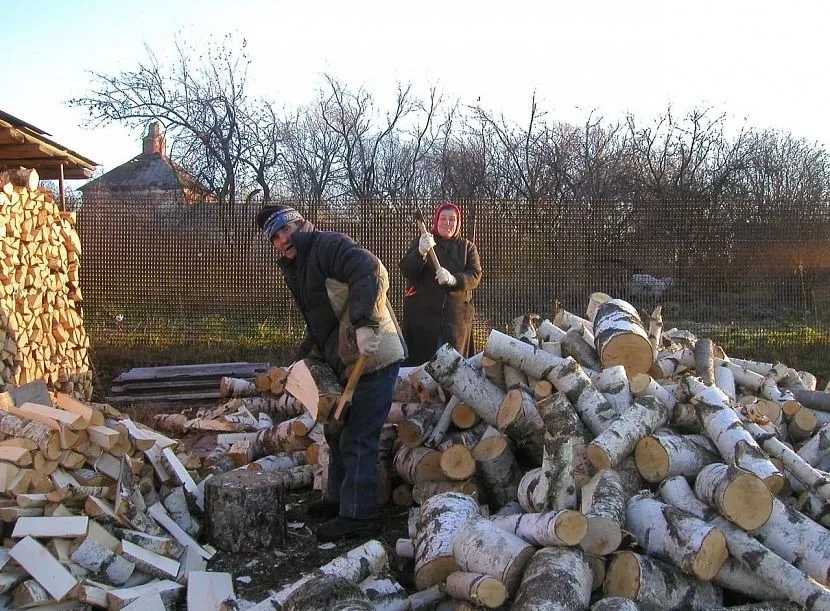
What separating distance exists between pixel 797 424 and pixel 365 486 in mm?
2790

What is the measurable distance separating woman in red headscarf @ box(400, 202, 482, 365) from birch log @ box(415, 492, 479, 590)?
104 inches

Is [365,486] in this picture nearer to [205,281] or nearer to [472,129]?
[205,281]

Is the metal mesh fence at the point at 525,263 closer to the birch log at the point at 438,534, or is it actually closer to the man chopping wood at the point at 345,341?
the man chopping wood at the point at 345,341

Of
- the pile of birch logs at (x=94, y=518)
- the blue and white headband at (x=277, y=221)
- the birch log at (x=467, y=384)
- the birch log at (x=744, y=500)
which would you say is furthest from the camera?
the birch log at (x=467, y=384)

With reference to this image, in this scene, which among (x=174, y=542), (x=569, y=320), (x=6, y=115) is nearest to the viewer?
(x=174, y=542)

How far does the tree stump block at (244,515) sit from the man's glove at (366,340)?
99 centimetres

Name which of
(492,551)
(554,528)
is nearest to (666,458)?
(554,528)

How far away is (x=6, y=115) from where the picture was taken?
7.20 m

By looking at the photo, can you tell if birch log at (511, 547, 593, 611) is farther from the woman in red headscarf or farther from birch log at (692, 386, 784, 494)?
the woman in red headscarf

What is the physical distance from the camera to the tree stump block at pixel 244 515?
4.39 m

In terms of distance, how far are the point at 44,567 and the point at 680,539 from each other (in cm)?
285

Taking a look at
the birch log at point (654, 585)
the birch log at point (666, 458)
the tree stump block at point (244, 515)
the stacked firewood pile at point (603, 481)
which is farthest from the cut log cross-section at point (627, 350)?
the tree stump block at point (244, 515)

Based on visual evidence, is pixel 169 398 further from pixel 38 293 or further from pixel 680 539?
pixel 680 539

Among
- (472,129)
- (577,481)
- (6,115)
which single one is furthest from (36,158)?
(472,129)
